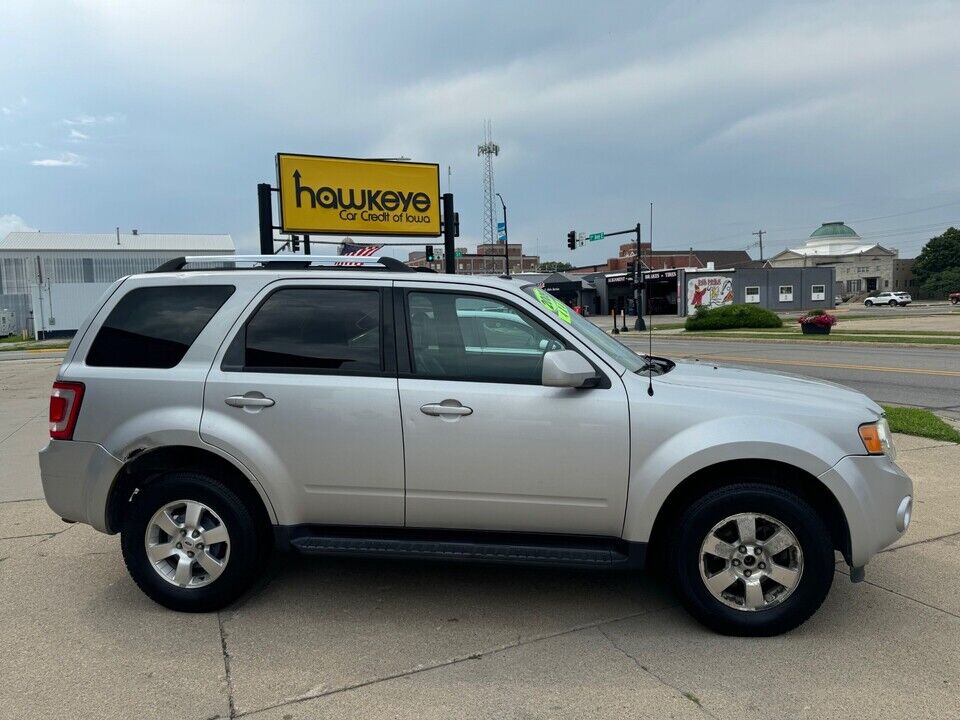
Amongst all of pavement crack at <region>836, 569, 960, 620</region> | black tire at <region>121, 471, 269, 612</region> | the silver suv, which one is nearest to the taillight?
the silver suv

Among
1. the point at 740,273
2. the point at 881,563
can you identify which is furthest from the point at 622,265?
the point at 881,563

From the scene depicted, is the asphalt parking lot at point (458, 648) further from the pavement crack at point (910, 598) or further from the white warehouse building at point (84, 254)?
the white warehouse building at point (84, 254)

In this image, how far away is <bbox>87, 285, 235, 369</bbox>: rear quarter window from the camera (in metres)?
3.81

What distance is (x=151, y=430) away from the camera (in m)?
3.66

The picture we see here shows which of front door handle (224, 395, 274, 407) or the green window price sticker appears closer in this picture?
front door handle (224, 395, 274, 407)

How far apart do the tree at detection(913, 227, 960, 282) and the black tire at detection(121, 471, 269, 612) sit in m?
122

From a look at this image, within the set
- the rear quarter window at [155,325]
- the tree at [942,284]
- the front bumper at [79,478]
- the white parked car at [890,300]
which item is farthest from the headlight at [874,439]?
the tree at [942,284]

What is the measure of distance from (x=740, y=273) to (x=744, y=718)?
2478 inches

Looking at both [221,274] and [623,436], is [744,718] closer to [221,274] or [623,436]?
[623,436]

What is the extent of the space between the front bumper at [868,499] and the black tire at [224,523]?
290cm

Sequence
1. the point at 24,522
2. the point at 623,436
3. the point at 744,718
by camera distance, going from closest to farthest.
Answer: the point at 744,718, the point at 623,436, the point at 24,522

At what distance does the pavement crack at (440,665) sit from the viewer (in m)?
2.91

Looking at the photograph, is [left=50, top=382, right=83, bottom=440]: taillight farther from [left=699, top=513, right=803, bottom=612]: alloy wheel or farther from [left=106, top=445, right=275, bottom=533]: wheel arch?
[left=699, top=513, right=803, bottom=612]: alloy wheel

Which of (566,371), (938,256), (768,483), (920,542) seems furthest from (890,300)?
(566,371)
